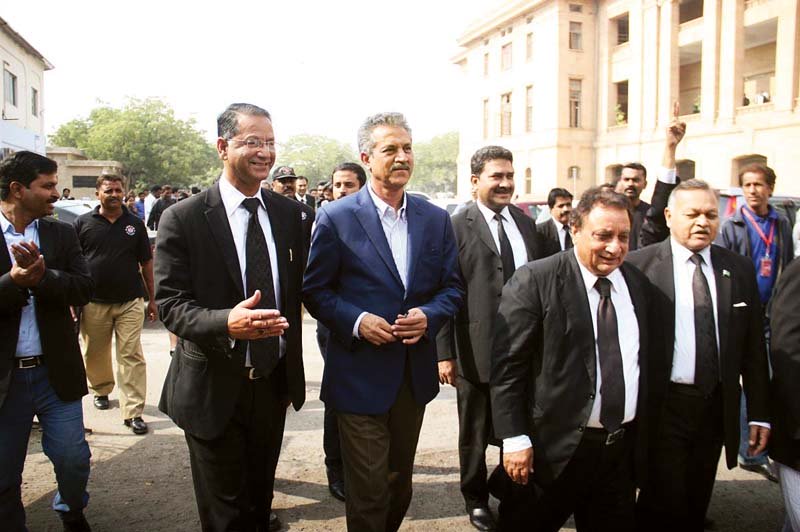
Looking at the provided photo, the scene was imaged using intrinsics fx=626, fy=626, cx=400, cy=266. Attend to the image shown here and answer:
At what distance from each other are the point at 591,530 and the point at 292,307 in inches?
72.6

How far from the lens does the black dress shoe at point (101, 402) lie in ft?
20.0

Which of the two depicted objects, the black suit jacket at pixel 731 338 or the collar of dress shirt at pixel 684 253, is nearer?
the black suit jacket at pixel 731 338

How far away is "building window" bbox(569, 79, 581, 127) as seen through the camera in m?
35.2

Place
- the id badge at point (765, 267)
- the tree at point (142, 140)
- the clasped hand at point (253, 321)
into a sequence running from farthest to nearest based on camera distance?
1. the tree at point (142, 140)
2. the id badge at point (765, 267)
3. the clasped hand at point (253, 321)

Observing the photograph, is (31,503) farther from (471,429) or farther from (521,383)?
(521,383)

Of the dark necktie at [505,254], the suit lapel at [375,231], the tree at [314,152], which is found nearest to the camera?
the suit lapel at [375,231]

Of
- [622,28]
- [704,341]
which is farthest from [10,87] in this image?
[704,341]

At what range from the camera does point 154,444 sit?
5215 mm

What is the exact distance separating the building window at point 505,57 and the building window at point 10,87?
2763cm

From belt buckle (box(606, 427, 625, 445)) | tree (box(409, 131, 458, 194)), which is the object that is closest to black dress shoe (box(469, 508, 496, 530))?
belt buckle (box(606, 427, 625, 445))

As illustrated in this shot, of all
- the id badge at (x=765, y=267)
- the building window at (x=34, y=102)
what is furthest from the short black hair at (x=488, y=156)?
the building window at (x=34, y=102)

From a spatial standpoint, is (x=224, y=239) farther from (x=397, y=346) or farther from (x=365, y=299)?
(x=397, y=346)

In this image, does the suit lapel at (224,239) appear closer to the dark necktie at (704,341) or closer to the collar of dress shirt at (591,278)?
the collar of dress shirt at (591,278)

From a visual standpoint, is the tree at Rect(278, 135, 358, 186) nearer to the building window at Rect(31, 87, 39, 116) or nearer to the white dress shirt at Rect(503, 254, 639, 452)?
the building window at Rect(31, 87, 39, 116)
